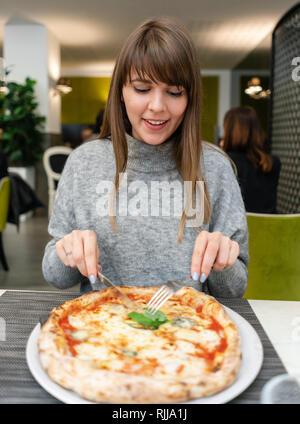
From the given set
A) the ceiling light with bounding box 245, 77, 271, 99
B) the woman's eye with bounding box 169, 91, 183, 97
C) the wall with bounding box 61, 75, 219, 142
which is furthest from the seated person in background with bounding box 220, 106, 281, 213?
the wall with bounding box 61, 75, 219, 142

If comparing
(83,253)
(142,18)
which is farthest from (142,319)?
(142,18)

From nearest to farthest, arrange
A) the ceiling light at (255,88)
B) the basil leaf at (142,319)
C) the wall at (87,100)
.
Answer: the basil leaf at (142,319) → the ceiling light at (255,88) → the wall at (87,100)

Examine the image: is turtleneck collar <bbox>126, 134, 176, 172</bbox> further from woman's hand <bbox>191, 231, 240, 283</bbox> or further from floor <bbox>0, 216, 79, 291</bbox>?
floor <bbox>0, 216, 79, 291</bbox>

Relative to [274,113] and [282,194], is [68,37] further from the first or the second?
[282,194]

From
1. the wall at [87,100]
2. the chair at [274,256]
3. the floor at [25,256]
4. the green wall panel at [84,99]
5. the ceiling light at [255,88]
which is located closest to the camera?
A: the chair at [274,256]

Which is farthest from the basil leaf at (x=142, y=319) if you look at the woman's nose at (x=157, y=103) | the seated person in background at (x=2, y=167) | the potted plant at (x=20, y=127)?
the potted plant at (x=20, y=127)

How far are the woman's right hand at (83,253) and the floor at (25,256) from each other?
2301mm

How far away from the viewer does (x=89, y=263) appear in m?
0.78

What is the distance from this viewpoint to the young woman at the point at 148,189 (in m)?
0.98

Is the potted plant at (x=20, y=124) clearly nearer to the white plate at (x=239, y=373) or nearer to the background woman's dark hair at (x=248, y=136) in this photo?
the background woman's dark hair at (x=248, y=136)

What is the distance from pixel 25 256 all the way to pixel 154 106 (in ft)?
11.2
